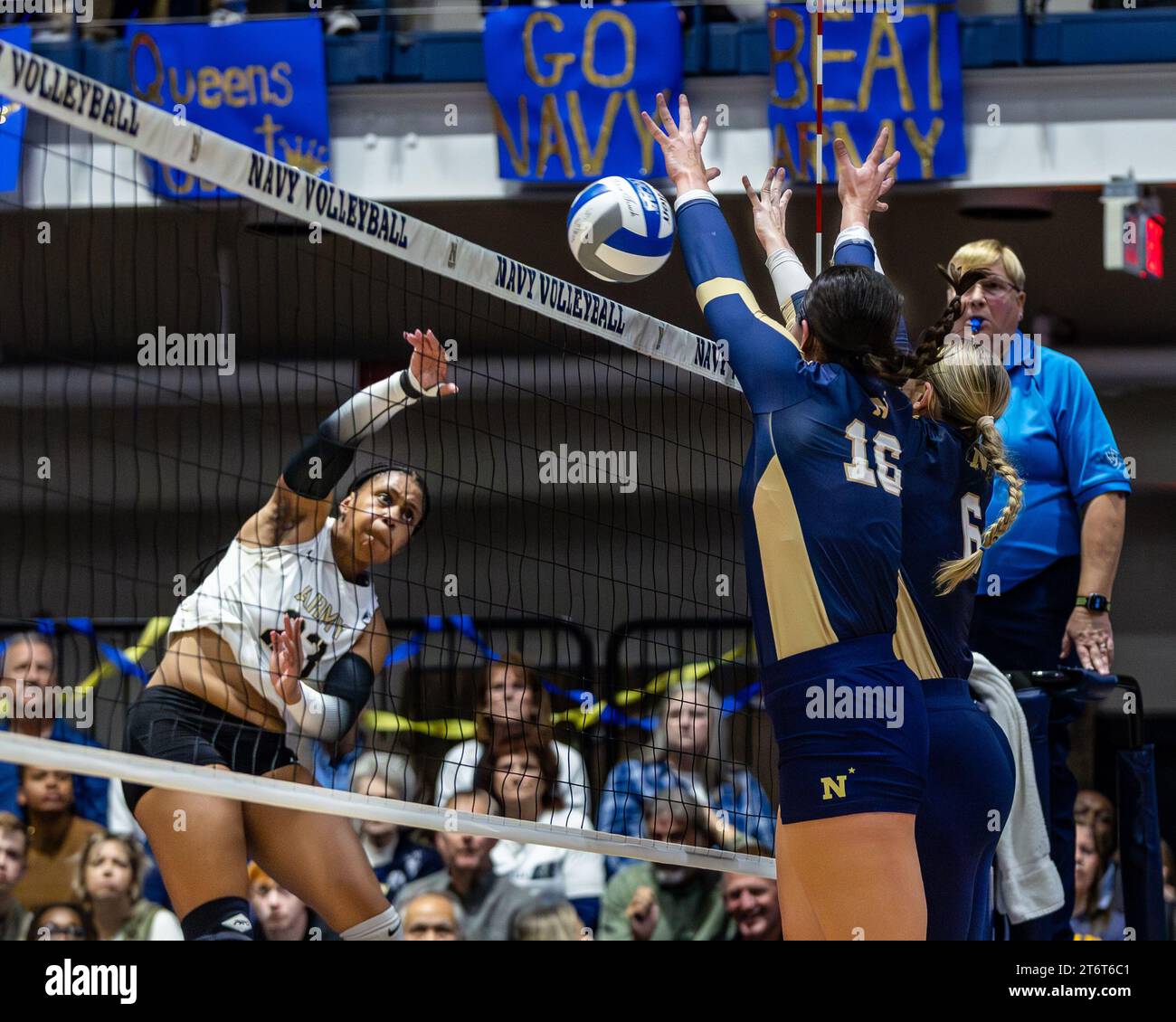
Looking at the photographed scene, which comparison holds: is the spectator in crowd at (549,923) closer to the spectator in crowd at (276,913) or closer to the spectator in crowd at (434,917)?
the spectator in crowd at (434,917)

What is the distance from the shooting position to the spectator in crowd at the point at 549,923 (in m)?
5.87

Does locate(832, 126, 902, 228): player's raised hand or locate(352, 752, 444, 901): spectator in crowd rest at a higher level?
locate(832, 126, 902, 228): player's raised hand

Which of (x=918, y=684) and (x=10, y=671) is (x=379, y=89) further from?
(x=918, y=684)

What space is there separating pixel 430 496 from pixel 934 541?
277 cm

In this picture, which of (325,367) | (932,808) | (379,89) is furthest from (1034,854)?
(325,367)

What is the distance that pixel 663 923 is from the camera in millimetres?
5938

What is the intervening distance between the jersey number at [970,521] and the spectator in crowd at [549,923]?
2.80 meters

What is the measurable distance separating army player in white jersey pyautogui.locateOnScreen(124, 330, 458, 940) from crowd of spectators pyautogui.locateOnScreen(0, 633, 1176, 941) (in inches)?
59.9

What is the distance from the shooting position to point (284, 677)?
401 cm

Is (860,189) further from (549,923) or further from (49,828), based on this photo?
(49,828)

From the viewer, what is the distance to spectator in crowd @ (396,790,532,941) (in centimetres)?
593
